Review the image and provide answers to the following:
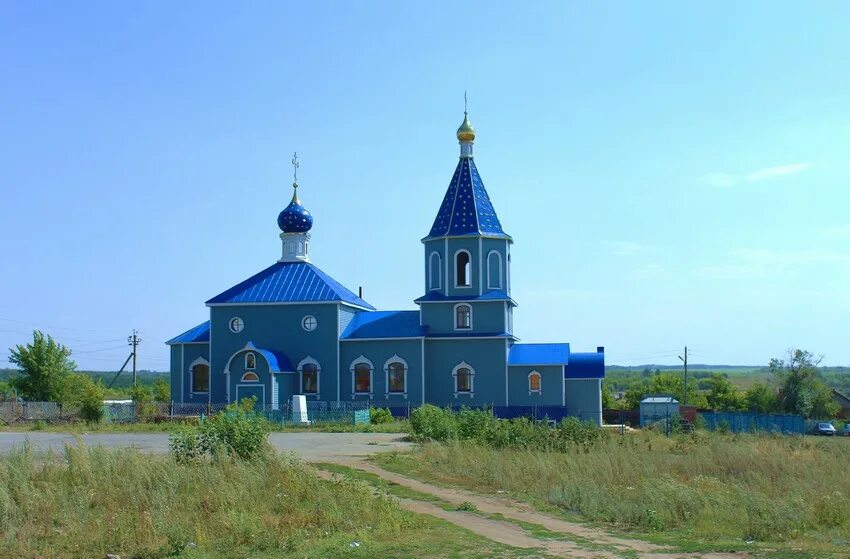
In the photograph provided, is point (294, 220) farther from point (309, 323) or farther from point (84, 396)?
point (84, 396)

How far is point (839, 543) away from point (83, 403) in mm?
34483

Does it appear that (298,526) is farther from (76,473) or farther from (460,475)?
(460,475)

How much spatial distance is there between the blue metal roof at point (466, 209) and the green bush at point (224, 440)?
2683 cm

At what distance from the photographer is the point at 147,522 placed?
43.5 feet

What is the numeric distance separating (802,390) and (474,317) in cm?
2519

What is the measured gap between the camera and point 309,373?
1711 inches

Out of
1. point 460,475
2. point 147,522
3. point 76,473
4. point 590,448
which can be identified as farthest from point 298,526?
point 590,448

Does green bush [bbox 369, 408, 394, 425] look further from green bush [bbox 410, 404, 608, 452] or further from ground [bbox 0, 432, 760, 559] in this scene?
ground [bbox 0, 432, 760, 559]

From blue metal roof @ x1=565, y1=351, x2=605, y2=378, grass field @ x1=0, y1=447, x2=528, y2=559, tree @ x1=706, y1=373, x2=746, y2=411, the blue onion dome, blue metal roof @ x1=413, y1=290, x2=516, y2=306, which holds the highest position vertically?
the blue onion dome

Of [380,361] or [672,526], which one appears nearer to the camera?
[672,526]

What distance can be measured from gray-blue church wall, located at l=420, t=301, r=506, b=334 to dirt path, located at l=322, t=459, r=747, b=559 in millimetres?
24910

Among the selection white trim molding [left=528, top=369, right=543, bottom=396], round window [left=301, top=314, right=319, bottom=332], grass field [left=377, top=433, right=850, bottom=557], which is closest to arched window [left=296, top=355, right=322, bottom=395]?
round window [left=301, top=314, right=319, bottom=332]

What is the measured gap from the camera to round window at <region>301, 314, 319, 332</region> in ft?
142

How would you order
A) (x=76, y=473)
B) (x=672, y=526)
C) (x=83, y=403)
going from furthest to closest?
(x=83, y=403), (x=76, y=473), (x=672, y=526)
